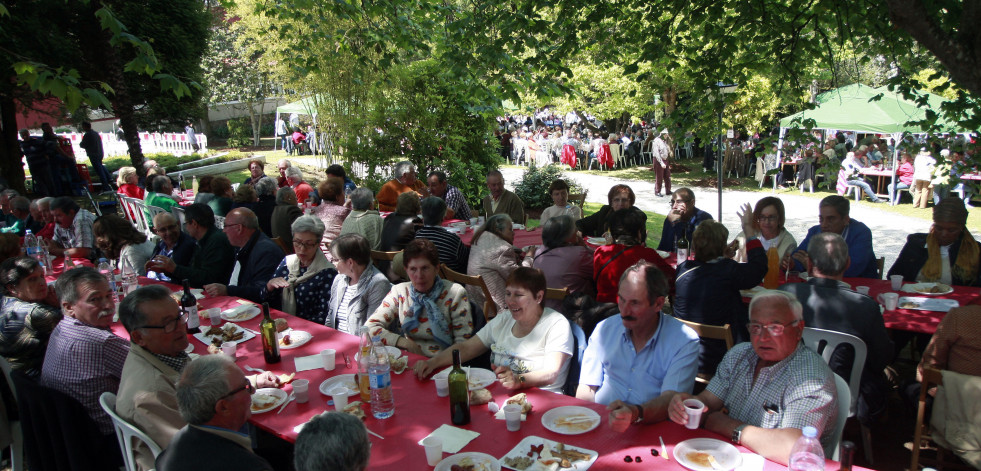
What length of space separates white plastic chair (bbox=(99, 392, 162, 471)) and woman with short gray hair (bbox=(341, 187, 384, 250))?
4.01m

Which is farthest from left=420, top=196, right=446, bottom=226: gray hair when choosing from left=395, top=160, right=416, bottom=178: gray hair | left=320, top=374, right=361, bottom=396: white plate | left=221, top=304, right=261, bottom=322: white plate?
left=395, top=160, right=416, bottom=178: gray hair

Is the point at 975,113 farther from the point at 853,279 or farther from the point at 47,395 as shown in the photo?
the point at 47,395

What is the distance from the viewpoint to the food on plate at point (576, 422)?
9.03 feet

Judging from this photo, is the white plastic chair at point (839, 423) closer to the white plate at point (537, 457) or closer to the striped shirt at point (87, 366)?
the white plate at point (537, 457)

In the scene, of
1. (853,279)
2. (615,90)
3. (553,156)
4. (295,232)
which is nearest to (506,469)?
(295,232)

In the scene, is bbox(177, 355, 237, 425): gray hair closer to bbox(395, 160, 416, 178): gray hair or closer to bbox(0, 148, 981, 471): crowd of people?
bbox(0, 148, 981, 471): crowd of people

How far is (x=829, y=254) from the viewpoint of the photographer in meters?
3.83

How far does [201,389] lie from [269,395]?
993 millimetres

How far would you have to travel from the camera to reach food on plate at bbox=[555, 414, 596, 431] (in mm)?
2752

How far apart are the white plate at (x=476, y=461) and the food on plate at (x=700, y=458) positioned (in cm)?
77

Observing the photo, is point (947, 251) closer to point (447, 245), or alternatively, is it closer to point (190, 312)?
point (447, 245)

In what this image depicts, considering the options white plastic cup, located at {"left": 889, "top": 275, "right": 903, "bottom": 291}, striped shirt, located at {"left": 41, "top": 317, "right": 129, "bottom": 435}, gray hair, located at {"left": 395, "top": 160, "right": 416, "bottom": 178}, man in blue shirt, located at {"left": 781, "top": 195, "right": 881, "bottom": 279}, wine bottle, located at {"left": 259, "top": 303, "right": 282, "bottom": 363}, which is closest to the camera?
Answer: striped shirt, located at {"left": 41, "top": 317, "right": 129, "bottom": 435}

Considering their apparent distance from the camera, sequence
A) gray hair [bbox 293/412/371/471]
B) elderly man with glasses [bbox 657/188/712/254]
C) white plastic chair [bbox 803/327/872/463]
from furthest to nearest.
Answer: elderly man with glasses [bbox 657/188/712/254]
white plastic chair [bbox 803/327/872/463]
gray hair [bbox 293/412/371/471]

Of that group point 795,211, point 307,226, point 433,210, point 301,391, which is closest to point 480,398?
point 301,391
